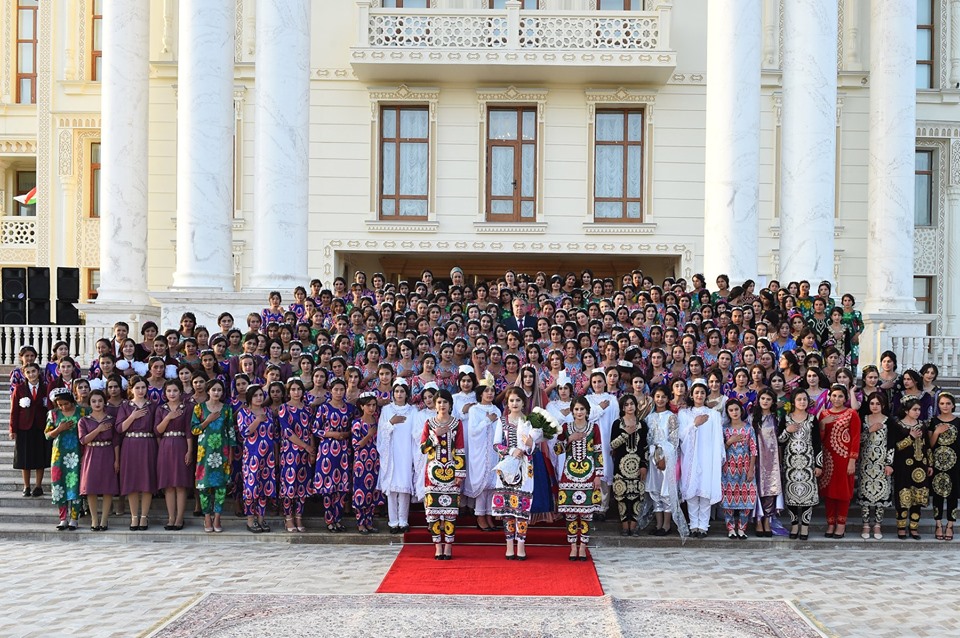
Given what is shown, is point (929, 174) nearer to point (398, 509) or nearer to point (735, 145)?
point (735, 145)

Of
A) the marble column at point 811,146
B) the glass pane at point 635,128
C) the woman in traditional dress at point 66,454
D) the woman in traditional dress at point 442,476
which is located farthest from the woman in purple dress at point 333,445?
the glass pane at point 635,128

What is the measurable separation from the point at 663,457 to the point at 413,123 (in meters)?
13.9

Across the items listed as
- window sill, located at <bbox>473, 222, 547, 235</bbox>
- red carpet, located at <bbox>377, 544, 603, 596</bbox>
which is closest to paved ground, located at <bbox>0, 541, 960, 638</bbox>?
red carpet, located at <bbox>377, 544, 603, 596</bbox>

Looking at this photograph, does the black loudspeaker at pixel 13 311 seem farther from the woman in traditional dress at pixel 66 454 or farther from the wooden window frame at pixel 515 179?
the woman in traditional dress at pixel 66 454

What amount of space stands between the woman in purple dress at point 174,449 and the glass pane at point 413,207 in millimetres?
12349

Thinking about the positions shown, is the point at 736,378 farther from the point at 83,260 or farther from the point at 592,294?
the point at 83,260

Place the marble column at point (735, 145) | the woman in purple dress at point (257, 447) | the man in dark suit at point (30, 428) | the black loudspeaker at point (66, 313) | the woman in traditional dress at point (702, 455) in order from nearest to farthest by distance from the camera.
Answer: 1. the woman in traditional dress at point (702, 455)
2. the woman in purple dress at point (257, 447)
3. the man in dark suit at point (30, 428)
4. the marble column at point (735, 145)
5. the black loudspeaker at point (66, 313)

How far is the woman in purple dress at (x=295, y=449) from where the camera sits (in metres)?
10.4

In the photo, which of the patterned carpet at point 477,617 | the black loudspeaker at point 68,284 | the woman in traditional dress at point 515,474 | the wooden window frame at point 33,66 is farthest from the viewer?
the wooden window frame at point 33,66

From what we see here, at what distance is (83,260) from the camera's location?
76.9 feet

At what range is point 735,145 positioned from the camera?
51.7 ft

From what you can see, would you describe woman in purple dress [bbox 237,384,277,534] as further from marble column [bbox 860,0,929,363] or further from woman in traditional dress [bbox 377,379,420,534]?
marble column [bbox 860,0,929,363]

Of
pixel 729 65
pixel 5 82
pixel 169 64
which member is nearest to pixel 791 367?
pixel 729 65

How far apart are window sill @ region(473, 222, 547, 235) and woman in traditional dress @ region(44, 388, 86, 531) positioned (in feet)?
41.3
